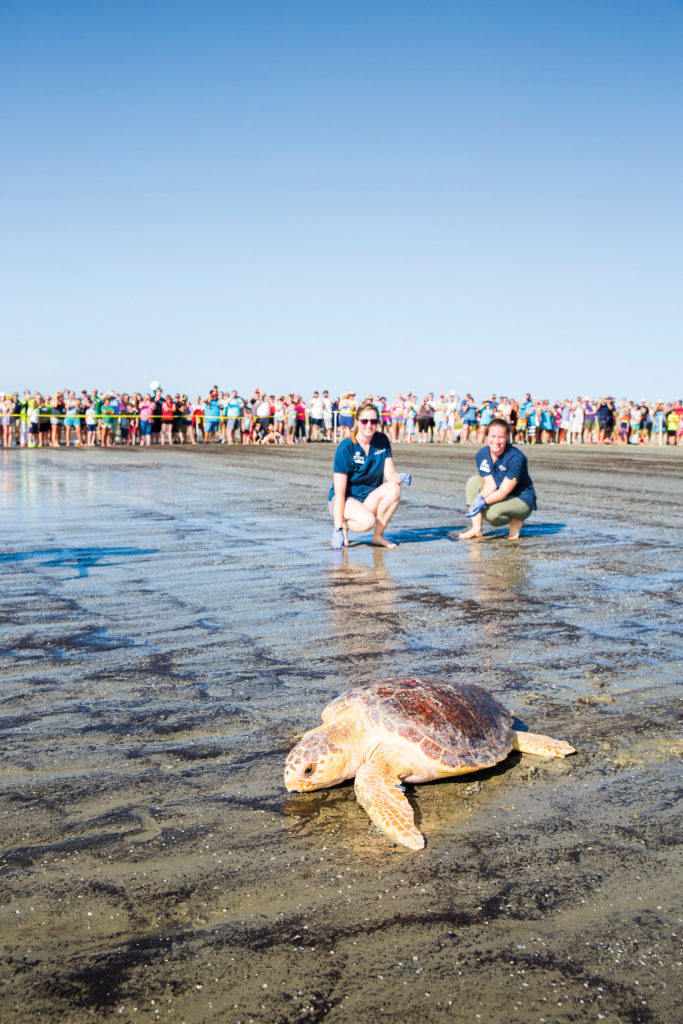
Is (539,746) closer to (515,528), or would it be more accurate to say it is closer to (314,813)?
(314,813)

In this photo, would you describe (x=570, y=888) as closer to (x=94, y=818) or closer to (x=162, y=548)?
(x=94, y=818)

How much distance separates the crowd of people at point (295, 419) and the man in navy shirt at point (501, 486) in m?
21.2

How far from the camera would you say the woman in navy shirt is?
869cm

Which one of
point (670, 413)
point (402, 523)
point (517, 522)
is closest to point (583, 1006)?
point (517, 522)

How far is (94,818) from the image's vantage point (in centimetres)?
302

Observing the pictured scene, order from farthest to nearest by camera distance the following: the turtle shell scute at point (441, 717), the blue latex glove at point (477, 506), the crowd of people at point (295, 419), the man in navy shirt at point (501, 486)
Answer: the crowd of people at point (295, 419)
the blue latex glove at point (477, 506)
the man in navy shirt at point (501, 486)
the turtle shell scute at point (441, 717)

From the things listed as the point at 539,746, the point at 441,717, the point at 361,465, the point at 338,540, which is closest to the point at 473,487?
the point at 361,465

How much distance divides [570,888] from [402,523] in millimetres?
8288

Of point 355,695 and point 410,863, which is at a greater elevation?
point 355,695

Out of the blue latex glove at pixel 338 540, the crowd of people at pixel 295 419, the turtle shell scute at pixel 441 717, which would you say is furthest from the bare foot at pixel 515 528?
the crowd of people at pixel 295 419

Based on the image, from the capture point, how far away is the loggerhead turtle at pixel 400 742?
3.20 m

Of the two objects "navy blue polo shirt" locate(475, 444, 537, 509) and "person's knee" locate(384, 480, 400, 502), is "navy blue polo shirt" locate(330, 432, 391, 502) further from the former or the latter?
"navy blue polo shirt" locate(475, 444, 537, 509)

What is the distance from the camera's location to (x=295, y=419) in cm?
3550

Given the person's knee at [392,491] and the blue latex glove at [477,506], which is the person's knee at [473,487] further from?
the person's knee at [392,491]
